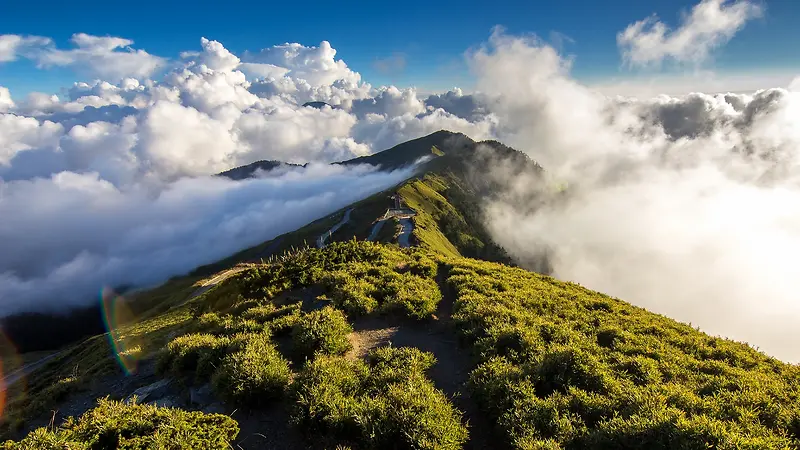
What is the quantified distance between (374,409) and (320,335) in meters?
5.63

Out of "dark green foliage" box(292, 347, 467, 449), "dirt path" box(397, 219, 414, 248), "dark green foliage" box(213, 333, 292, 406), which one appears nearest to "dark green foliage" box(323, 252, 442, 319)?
"dark green foliage" box(292, 347, 467, 449)

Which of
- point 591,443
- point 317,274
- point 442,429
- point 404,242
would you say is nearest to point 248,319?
point 317,274

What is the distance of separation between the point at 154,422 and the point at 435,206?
18759 cm

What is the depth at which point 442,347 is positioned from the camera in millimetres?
16469

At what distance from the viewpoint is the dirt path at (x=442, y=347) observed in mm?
11109

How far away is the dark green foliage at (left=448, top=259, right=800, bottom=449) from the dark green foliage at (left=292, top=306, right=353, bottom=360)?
17.6 ft

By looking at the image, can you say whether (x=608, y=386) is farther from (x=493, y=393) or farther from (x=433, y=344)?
(x=433, y=344)

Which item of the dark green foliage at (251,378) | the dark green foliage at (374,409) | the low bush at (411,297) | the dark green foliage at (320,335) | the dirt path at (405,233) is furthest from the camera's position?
the dirt path at (405,233)

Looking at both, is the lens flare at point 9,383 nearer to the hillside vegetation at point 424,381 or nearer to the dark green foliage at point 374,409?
the hillside vegetation at point 424,381

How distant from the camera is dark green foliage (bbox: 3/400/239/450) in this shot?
8133 millimetres

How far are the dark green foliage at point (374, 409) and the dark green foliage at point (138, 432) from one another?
2.03 m

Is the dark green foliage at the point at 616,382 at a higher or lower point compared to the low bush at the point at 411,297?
lower

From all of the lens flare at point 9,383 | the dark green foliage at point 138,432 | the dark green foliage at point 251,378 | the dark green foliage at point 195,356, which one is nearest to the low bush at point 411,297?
the dark green foliage at point 251,378

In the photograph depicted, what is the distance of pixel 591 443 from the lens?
29.6 ft
